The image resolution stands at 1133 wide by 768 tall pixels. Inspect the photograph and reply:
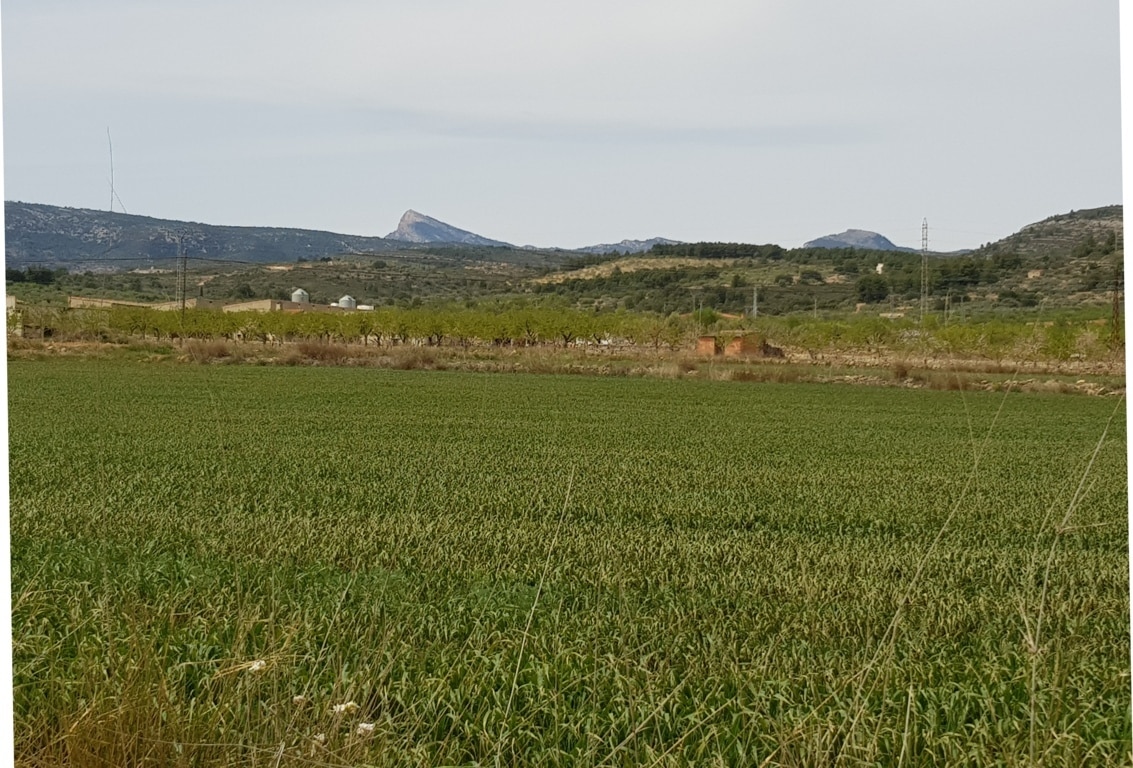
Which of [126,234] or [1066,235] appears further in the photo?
[1066,235]

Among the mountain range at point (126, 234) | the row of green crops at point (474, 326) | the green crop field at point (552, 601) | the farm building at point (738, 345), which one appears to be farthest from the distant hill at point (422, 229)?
the row of green crops at point (474, 326)

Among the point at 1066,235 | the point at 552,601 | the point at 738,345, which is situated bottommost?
the point at 738,345

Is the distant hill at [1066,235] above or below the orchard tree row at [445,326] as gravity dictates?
above

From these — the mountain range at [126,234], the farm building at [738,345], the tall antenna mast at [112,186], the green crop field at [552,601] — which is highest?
the mountain range at [126,234]

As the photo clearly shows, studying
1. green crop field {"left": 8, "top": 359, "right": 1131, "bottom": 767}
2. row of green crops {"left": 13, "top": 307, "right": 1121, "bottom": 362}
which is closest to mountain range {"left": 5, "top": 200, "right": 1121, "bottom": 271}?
green crop field {"left": 8, "top": 359, "right": 1131, "bottom": 767}

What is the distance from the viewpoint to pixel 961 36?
209 centimetres

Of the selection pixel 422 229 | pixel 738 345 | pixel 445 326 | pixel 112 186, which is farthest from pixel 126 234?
pixel 445 326

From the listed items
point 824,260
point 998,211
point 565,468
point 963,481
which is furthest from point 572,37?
point 824,260

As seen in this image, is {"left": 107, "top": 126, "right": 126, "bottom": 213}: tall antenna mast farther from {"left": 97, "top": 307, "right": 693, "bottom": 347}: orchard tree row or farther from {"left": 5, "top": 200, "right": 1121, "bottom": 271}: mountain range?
{"left": 97, "top": 307, "right": 693, "bottom": 347}: orchard tree row

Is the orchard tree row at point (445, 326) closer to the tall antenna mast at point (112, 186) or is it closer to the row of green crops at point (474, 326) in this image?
the row of green crops at point (474, 326)

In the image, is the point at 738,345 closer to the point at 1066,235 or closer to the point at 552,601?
the point at 1066,235

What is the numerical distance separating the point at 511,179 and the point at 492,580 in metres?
4.30

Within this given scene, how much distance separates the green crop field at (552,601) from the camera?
10.1ft

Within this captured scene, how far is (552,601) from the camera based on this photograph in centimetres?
575
